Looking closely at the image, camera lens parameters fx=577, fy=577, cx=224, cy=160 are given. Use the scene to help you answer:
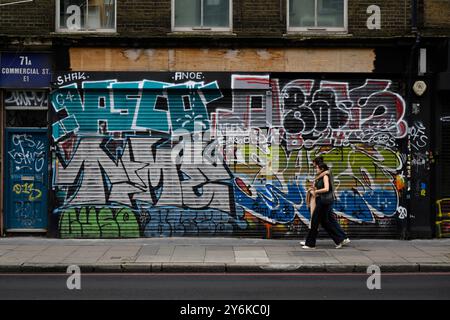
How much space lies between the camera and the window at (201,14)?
46.2 ft

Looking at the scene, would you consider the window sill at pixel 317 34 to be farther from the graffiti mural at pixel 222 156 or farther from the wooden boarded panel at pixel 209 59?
the graffiti mural at pixel 222 156

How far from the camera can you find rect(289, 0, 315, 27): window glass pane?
14.1m

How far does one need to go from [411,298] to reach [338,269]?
247 cm

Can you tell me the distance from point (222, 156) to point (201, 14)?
11.6 feet

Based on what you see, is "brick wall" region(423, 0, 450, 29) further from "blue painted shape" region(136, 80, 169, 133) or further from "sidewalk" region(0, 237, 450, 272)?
"blue painted shape" region(136, 80, 169, 133)

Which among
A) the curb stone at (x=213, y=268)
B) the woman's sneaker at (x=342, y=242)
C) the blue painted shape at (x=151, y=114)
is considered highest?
the blue painted shape at (x=151, y=114)

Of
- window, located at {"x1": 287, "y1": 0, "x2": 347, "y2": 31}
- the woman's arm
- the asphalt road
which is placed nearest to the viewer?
the asphalt road

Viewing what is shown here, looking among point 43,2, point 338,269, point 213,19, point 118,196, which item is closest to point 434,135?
point 338,269

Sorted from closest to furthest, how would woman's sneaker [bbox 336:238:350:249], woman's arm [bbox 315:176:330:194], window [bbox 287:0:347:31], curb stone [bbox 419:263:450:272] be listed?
1. curb stone [bbox 419:263:450:272]
2. woman's arm [bbox 315:176:330:194]
3. woman's sneaker [bbox 336:238:350:249]
4. window [bbox 287:0:347:31]

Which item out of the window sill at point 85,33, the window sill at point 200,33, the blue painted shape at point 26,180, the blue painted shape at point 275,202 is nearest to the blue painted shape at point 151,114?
the window sill at point 200,33

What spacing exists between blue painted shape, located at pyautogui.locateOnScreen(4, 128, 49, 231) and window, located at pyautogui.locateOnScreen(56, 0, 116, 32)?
276 centimetres

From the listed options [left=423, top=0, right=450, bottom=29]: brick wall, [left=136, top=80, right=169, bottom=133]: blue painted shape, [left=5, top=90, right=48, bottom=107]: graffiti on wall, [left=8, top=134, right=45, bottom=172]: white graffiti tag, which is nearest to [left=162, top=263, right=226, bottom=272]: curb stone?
[left=136, top=80, right=169, bottom=133]: blue painted shape

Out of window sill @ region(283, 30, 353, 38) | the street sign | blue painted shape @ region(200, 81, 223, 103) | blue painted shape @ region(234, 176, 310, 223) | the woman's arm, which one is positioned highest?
window sill @ region(283, 30, 353, 38)

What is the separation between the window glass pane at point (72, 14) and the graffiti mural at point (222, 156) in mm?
1677
